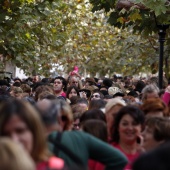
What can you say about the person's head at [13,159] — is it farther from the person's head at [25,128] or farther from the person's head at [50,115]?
the person's head at [50,115]

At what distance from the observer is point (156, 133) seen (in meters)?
7.54

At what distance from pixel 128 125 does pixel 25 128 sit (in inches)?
110

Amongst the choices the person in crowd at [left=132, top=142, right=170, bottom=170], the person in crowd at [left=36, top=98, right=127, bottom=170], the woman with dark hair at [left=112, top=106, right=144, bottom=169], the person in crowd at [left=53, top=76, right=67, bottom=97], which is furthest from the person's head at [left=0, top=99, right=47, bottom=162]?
the person in crowd at [left=53, top=76, right=67, bottom=97]

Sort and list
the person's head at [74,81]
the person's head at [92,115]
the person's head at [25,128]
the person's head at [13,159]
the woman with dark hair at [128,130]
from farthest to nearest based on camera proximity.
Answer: the person's head at [74,81] → the person's head at [92,115] → the woman with dark hair at [128,130] → the person's head at [25,128] → the person's head at [13,159]

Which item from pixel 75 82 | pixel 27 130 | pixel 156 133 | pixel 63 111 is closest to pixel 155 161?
pixel 27 130

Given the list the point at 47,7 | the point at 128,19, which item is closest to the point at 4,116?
the point at 128,19

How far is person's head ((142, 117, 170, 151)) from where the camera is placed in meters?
7.49

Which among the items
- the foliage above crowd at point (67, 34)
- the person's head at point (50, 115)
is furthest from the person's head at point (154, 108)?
the foliage above crowd at point (67, 34)

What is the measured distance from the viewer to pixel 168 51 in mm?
23078

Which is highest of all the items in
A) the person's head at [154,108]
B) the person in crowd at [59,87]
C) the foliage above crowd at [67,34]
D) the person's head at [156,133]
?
the foliage above crowd at [67,34]

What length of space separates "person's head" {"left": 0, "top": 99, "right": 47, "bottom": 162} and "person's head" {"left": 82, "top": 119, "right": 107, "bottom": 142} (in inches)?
89.0

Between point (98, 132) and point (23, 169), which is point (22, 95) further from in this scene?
point (23, 169)

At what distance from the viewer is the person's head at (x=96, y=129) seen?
310 inches

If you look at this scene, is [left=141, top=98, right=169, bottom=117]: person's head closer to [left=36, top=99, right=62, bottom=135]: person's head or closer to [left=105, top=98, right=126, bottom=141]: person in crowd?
[left=105, top=98, right=126, bottom=141]: person in crowd
